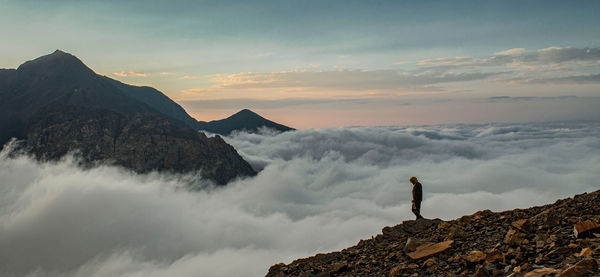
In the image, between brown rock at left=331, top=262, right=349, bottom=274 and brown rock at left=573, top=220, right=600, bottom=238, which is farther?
brown rock at left=331, top=262, right=349, bottom=274

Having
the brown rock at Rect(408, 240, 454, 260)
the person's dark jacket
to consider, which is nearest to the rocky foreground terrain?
the brown rock at Rect(408, 240, 454, 260)

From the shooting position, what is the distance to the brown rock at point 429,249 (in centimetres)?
1484

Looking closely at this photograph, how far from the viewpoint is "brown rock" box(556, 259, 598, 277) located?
7410 mm

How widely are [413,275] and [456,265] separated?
6.04ft

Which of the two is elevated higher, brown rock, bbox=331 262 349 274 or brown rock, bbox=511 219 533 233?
brown rock, bbox=511 219 533 233

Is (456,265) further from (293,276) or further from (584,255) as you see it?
(293,276)

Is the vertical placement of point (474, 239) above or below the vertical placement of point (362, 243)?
above

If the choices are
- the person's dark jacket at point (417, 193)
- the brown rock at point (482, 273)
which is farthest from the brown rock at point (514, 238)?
the person's dark jacket at point (417, 193)

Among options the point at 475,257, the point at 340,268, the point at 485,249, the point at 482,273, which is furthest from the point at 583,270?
the point at 340,268

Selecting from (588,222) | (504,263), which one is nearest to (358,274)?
(504,263)

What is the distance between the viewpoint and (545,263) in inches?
378

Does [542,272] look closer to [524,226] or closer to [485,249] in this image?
[485,249]

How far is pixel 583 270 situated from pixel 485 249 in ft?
21.0

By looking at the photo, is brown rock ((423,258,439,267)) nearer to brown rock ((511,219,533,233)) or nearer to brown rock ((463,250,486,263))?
brown rock ((463,250,486,263))
